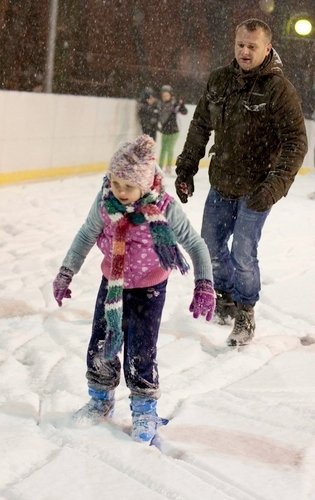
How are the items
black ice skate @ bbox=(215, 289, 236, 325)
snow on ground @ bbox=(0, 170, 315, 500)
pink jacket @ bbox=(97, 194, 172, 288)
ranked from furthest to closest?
black ice skate @ bbox=(215, 289, 236, 325) → pink jacket @ bbox=(97, 194, 172, 288) → snow on ground @ bbox=(0, 170, 315, 500)

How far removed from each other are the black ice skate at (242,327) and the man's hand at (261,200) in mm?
638

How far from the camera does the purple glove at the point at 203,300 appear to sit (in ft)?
9.19

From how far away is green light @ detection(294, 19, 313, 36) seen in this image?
12.6 m

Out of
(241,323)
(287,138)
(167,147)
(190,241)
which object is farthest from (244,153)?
(167,147)

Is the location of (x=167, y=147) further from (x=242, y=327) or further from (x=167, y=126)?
(x=242, y=327)

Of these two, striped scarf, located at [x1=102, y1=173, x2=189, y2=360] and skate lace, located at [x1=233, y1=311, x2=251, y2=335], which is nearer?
striped scarf, located at [x1=102, y1=173, x2=189, y2=360]

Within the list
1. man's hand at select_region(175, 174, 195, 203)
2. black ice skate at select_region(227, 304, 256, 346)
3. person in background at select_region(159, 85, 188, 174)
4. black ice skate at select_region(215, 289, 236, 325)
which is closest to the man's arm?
man's hand at select_region(175, 174, 195, 203)

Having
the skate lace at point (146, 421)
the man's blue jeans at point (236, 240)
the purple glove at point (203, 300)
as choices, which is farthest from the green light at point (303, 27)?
the skate lace at point (146, 421)

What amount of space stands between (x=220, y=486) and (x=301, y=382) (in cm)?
115

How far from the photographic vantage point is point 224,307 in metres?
4.47

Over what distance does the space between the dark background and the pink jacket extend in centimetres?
773

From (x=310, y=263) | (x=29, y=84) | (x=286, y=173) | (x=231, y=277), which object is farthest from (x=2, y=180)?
(x=286, y=173)

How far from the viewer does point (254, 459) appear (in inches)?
110

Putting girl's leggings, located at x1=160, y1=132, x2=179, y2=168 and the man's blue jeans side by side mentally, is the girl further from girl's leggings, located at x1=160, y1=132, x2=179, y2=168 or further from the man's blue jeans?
girl's leggings, located at x1=160, y1=132, x2=179, y2=168
